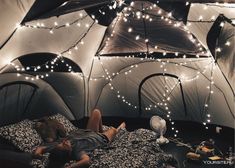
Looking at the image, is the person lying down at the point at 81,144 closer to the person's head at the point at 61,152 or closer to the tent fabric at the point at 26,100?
the person's head at the point at 61,152

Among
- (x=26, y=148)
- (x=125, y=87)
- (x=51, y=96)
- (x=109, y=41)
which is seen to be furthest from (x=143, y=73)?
(x=26, y=148)

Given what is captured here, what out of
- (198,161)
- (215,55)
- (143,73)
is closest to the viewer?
(198,161)

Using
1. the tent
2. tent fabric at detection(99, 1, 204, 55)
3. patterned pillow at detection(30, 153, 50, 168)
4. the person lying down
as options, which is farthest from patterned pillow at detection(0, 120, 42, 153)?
tent fabric at detection(99, 1, 204, 55)

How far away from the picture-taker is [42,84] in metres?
Result: 5.09

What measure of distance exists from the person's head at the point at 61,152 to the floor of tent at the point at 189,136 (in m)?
1.25

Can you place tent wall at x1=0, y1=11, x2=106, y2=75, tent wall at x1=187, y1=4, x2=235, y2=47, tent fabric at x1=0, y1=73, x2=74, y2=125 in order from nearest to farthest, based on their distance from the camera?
tent wall at x1=187, y1=4, x2=235, y2=47, tent wall at x1=0, y1=11, x2=106, y2=75, tent fabric at x1=0, y1=73, x2=74, y2=125

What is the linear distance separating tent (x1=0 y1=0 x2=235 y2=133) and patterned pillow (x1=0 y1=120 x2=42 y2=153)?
594 mm

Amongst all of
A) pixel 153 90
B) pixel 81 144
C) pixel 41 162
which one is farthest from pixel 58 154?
pixel 153 90

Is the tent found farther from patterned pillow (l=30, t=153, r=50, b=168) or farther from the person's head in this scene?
the person's head

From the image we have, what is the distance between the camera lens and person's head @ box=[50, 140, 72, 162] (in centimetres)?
360

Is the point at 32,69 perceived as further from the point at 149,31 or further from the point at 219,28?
the point at 219,28

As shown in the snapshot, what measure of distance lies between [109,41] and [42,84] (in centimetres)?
121

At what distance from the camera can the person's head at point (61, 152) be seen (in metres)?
3.60

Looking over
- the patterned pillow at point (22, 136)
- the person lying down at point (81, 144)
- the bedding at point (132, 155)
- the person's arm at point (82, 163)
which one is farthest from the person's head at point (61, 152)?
the patterned pillow at point (22, 136)
